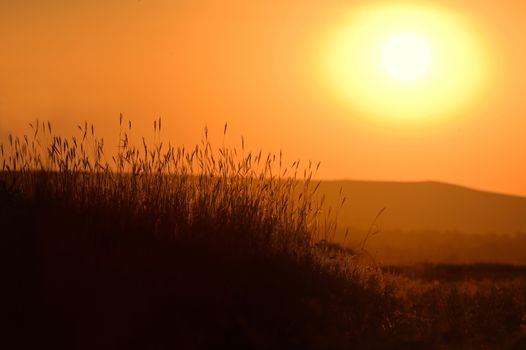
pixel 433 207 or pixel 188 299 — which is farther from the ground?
pixel 433 207

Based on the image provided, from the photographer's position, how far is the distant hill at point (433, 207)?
66.2 meters

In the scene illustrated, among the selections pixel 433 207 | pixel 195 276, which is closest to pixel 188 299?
pixel 195 276

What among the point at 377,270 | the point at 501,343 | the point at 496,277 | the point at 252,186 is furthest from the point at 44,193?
the point at 496,277

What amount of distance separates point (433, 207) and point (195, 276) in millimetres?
65109

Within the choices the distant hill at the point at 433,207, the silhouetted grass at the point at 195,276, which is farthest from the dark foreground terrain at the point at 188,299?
the distant hill at the point at 433,207

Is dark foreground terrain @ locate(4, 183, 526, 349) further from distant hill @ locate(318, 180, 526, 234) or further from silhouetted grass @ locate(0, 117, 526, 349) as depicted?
distant hill @ locate(318, 180, 526, 234)

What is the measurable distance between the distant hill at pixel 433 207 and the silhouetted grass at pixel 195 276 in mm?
47570

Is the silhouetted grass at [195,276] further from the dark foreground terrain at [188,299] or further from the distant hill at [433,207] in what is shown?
the distant hill at [433,207]

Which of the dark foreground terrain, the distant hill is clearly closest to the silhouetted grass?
the dark foreground terrain

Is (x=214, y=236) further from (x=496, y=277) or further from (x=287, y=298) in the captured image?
(x=496, y=277)

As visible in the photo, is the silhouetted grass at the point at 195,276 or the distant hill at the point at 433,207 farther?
the distant hill at the point at 433,207

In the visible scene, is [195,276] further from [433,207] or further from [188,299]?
[433,207]

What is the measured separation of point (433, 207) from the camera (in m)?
73.4

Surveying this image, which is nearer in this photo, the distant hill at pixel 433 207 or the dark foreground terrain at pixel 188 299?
the dark foreground terrain at pixel 188 299
